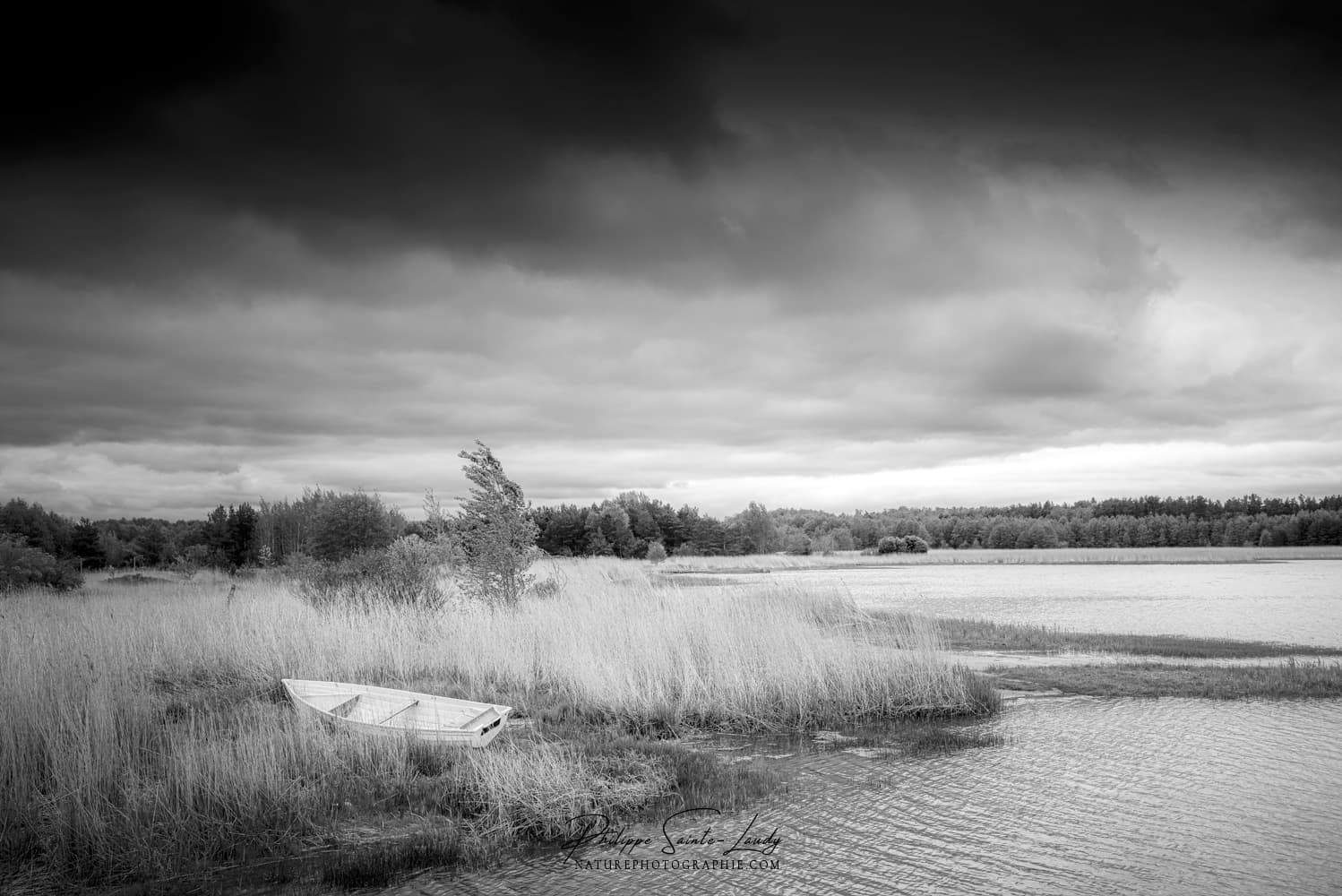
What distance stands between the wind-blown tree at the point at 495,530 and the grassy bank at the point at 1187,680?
12962 millimetres

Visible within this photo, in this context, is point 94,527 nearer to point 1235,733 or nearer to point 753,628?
point 753,628

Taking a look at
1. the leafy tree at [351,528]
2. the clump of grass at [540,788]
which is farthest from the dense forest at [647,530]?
the clump of grass at [540,788]

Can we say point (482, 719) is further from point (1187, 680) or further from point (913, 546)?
point (913, 546)

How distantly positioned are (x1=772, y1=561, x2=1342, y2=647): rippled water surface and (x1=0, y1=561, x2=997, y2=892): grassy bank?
15.2 meters

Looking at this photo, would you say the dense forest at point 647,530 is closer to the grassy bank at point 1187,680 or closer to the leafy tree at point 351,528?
the leafy tree at point 351,528

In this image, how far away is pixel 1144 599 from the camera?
37.4 metres

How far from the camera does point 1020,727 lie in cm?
1312

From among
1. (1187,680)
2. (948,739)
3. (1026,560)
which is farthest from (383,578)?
(1026,560)

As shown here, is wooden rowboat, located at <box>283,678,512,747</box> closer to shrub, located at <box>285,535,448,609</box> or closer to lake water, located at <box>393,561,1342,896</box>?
lake water, located at <box>393,561,1342,896</box>

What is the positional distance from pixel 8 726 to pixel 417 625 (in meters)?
8.79

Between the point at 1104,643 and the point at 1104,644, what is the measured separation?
0.59ft

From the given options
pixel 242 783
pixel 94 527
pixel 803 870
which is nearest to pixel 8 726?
pixel 242 783
